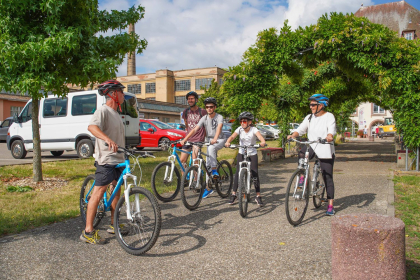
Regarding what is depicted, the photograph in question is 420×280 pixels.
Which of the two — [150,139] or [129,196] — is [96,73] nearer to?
[129,196]

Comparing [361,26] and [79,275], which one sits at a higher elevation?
[361,26]

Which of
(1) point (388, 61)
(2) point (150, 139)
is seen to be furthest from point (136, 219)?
(2) point (150, 139)

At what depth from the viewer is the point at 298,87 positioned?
656 inches

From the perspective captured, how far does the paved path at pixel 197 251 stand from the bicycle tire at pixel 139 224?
0.13 meters

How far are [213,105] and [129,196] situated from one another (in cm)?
326

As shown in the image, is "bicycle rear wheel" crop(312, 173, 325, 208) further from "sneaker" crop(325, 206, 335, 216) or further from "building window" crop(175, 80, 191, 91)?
"building window" crop(175, 80, 191, 91)

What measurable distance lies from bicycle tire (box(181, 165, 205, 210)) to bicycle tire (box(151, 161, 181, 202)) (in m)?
0.40

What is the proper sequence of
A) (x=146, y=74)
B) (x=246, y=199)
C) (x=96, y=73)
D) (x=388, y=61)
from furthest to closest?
(x=146, y=74), (x=388, y=61), (x=96, y=73), (x=246, y=199)

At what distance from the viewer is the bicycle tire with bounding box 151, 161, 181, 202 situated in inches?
246

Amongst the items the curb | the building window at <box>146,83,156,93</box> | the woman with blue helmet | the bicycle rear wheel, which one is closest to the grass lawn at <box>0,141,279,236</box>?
the bicycle rear wheel

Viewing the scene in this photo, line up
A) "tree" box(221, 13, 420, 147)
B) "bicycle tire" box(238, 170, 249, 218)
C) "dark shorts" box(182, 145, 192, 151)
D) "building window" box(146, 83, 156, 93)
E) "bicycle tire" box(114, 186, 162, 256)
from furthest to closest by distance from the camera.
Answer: "building window" box(146, 83, 156, 93), "tree" box(221, 13, 420, 147), "dark shorts" box(182, 145, 192, 151), "bicycle tire" box(238, 170, 249, 218), "bicycle tire" box(114, 186, 162, 256)

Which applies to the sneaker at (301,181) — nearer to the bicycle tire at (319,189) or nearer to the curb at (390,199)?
the bicycle tire at (319,189)

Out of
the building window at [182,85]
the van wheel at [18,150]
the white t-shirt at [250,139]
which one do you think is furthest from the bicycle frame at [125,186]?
the building window at [182,85]

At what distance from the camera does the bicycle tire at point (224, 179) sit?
6.82 meters
